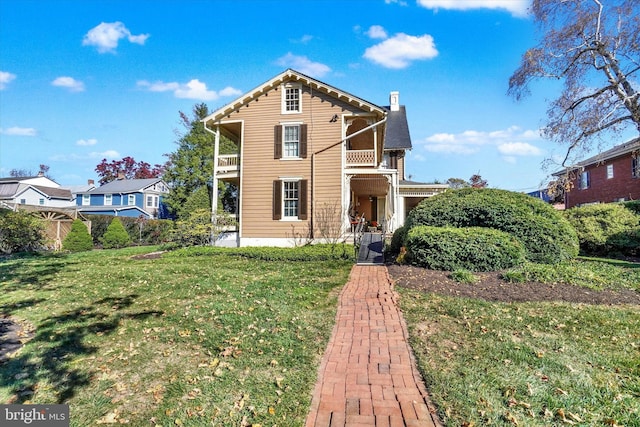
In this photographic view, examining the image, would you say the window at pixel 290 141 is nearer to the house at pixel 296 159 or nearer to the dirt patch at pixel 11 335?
the house at pixel 296 159

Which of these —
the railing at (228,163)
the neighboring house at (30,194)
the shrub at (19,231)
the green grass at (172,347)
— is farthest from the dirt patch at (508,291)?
the neighboring house at (30,194)

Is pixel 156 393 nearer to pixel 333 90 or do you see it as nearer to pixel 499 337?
pixel 499 337

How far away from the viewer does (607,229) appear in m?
12.6

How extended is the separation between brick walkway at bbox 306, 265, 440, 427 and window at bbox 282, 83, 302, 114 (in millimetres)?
11640

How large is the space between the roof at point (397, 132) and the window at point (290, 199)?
355 inches

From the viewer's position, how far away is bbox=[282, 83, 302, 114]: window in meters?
15.1

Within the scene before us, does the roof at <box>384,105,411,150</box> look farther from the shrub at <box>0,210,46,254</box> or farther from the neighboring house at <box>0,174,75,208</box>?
the neighboring house at <box>0,174,75,208</box>

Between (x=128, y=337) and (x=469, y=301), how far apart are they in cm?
524

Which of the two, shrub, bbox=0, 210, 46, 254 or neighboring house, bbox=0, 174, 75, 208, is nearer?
shrub, bbox=0, 210, 46, 254

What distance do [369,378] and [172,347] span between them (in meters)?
2.38

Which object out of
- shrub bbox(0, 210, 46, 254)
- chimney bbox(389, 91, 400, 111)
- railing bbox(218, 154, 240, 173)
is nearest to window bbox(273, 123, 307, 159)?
railing bbox(218, 154, 240, 173)

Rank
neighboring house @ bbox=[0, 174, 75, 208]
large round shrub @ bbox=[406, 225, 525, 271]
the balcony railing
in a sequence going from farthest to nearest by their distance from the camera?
neighboring house @ bbox=[0, 174, 75, 208], the balcony railing, large round shrub @ bbox=[406, 225, 525, 271]

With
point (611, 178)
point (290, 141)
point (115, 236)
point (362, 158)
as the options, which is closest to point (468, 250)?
point (362, 158)

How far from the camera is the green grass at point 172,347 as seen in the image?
2.84m
